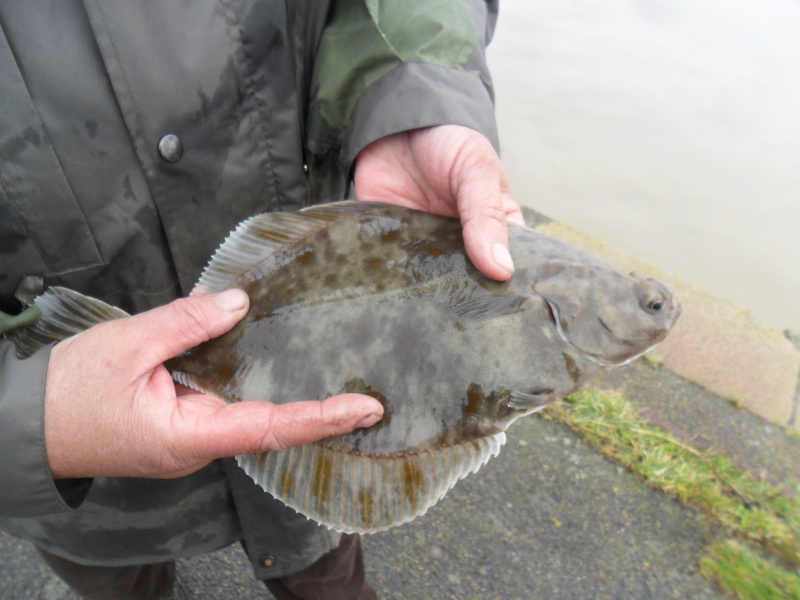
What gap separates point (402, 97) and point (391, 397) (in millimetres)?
891

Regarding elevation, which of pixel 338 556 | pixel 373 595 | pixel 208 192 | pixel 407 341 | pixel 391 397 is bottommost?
pixel 373 595

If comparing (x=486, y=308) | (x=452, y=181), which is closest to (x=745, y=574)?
(x=486, y=308)

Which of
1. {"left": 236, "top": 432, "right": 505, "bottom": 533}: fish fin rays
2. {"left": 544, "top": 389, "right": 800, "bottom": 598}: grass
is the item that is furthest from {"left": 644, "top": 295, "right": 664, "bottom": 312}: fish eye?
{"left": 544, "top": 389, "right": 800, "bottom": 598}: grass

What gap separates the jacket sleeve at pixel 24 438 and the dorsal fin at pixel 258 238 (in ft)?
1.52

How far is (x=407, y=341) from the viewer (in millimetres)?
1630

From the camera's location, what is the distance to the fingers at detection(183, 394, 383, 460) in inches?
56.9

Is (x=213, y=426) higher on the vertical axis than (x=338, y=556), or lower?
higher

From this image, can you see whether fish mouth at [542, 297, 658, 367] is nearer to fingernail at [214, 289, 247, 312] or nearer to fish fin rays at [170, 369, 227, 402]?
fingernail at [214, 289, 247, 312]

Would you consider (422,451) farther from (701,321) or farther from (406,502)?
(701,321)

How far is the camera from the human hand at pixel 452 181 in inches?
63.1

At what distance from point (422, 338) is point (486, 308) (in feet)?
0.64

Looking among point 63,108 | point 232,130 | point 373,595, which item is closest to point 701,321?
point 373,595

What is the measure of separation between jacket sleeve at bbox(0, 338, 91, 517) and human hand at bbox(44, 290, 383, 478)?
0.03 m

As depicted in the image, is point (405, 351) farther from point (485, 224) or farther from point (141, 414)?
point (141, 414)
